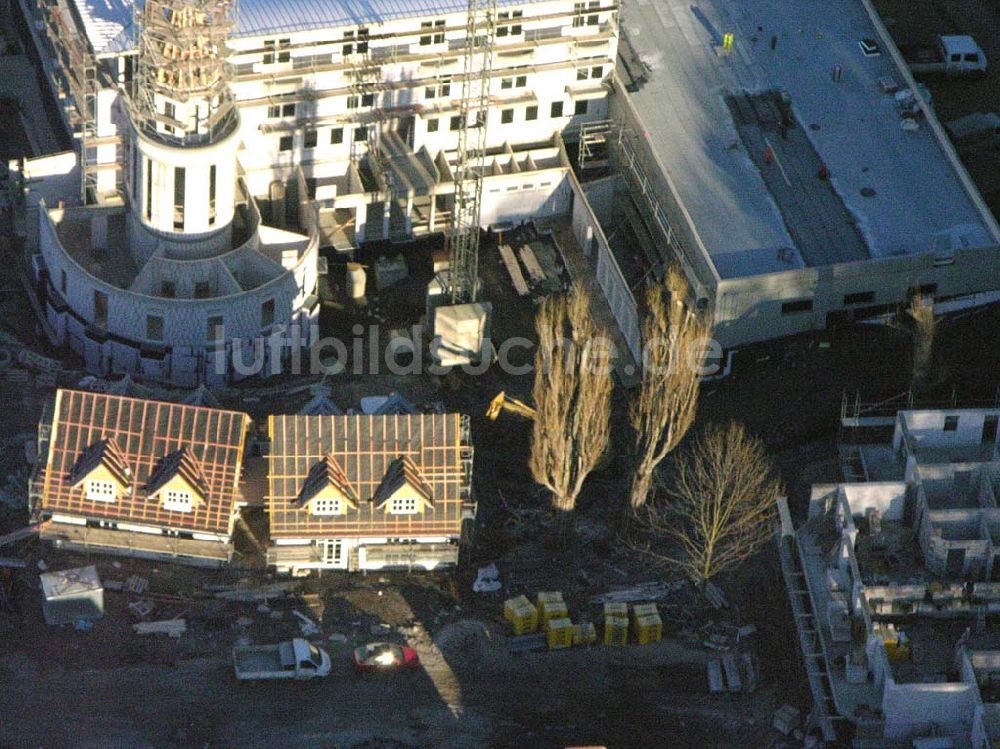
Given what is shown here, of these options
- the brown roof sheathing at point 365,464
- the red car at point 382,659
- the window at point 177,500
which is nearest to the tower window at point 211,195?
the brown roof sheathing at point 365,464

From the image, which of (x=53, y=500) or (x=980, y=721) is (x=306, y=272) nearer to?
(x=53, y=500)

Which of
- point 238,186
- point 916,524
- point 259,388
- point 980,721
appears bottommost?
point 980,721

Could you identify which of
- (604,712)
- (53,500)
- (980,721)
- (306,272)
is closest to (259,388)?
(306,272)

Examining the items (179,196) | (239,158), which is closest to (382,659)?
(179,196)

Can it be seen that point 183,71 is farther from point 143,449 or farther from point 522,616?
point 522,616

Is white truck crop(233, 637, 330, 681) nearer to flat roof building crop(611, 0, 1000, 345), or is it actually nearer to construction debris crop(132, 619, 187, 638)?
construction debris crop(132, 619, 187, 638)
